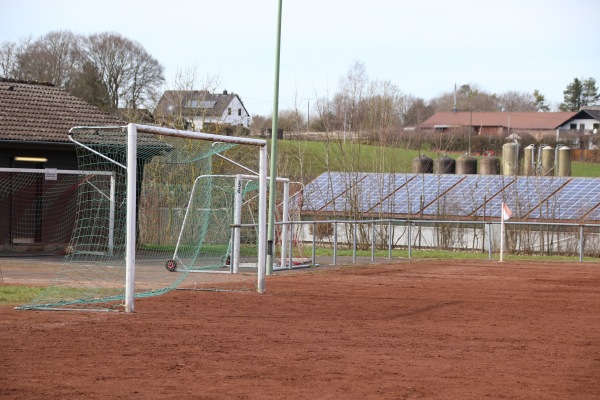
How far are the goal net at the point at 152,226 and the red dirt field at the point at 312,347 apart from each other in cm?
137

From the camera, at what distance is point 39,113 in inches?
1094

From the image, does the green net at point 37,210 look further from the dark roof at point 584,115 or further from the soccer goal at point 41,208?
the dark roof at point 584,115

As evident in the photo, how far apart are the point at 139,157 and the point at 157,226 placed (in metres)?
2.12

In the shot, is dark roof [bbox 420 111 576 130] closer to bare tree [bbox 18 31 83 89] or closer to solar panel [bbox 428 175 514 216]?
bare tree [bbox 18 31 83 89]

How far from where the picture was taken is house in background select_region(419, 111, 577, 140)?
332 feet

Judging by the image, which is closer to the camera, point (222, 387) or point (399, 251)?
point (222, 387)

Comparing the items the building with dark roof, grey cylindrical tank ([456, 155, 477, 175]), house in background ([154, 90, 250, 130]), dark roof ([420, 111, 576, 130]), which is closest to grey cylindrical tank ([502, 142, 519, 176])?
grey cylindrical tank ([456, 155, 477, 175])

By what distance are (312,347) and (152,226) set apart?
16603mm

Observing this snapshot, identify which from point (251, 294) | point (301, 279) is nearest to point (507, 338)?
point (251, 294)

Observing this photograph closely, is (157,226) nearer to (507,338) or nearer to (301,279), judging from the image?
(301,279)

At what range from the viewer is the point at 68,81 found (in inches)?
2394

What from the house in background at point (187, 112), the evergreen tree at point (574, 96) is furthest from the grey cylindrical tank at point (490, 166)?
the evergreen tree at point (574, 96)

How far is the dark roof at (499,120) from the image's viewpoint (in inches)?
4048

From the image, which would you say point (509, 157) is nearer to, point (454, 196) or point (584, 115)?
point (454, 196)
